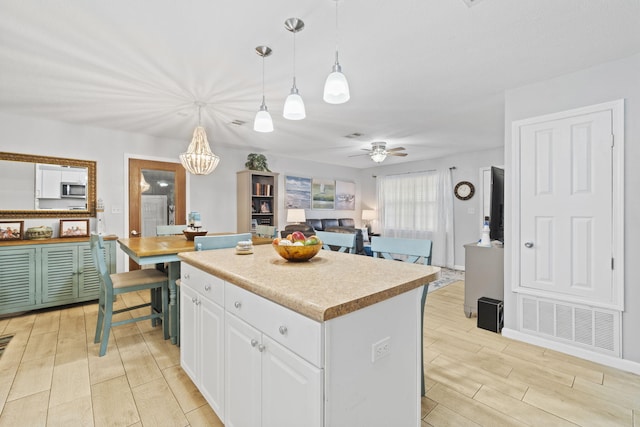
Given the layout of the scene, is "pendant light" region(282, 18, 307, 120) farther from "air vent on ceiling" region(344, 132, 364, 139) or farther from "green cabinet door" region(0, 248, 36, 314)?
"green cabinet door" region(0, 248, 36, 314)

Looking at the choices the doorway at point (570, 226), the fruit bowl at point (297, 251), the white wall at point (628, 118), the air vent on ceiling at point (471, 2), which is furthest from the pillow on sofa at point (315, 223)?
the air vent on ceiling at point (471, 2)

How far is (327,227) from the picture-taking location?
640cm

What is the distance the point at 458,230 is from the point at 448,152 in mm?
1572

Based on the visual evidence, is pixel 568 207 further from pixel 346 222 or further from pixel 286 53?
pixel 346 222

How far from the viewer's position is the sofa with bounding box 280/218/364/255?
5453mm

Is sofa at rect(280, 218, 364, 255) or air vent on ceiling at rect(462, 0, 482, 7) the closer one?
air vent on ceiling at rect(462, 0, 482, 7)

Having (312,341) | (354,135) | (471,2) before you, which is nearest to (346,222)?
(354,135)

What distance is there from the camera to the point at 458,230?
232 inches

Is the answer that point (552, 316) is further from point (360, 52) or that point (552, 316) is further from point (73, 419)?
point (73, 419)

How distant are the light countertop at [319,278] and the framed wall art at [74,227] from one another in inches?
Result: 109

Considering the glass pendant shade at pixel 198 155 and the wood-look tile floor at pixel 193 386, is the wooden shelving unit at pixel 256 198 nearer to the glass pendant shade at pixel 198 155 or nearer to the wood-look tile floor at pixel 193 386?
the glass pendant shade at pixel 198 155

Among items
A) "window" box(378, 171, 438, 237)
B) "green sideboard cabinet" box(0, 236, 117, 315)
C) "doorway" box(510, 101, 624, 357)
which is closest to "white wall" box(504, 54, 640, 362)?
"doorway" box(510, 101, 624, 357)

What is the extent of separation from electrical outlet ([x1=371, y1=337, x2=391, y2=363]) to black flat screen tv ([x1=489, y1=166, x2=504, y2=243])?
261cm

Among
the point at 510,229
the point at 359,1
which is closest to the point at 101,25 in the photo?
the point at 359,1
